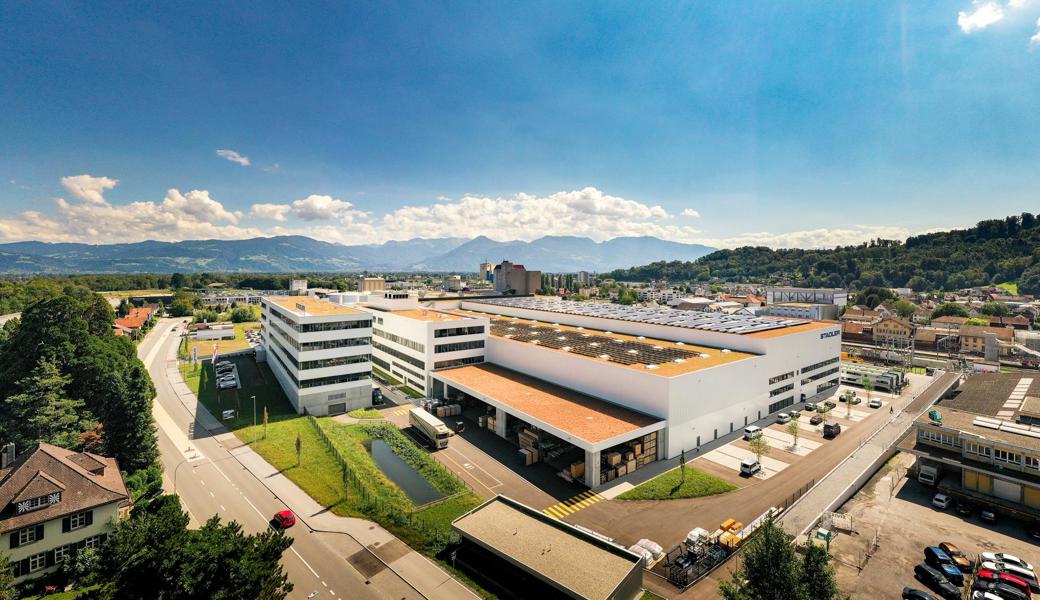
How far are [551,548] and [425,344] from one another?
38.5 m

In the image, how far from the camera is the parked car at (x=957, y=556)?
26377 millimetres

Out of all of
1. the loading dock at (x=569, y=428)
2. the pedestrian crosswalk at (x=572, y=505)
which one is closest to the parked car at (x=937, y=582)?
the loading dock at (x=569, y=428)

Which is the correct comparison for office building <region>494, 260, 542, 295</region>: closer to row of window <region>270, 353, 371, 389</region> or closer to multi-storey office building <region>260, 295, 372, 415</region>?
multi-storey office building <region>260, 295, 372, 415</region>

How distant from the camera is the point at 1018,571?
25.3 meters

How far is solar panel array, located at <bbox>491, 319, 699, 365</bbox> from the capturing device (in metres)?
50.7

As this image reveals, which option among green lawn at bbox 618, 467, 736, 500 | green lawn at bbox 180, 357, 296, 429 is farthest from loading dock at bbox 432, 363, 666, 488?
green lawn at bbox 180, 357, 296, 429

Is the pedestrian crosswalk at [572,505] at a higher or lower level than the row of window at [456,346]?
lower

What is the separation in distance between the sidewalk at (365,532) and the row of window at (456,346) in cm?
2423

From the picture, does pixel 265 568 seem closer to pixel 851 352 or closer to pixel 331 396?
pixel 331 396

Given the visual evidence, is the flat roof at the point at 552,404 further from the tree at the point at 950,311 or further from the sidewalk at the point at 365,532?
the tree at the point at 950,311

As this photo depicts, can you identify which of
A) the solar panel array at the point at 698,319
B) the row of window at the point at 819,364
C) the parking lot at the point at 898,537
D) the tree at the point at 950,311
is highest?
the solar panel array at the point at 698,319

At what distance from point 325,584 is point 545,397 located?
90.4 ft

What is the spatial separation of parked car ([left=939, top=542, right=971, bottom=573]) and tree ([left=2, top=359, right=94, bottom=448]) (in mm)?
70068

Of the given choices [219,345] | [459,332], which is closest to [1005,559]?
[459,332]
